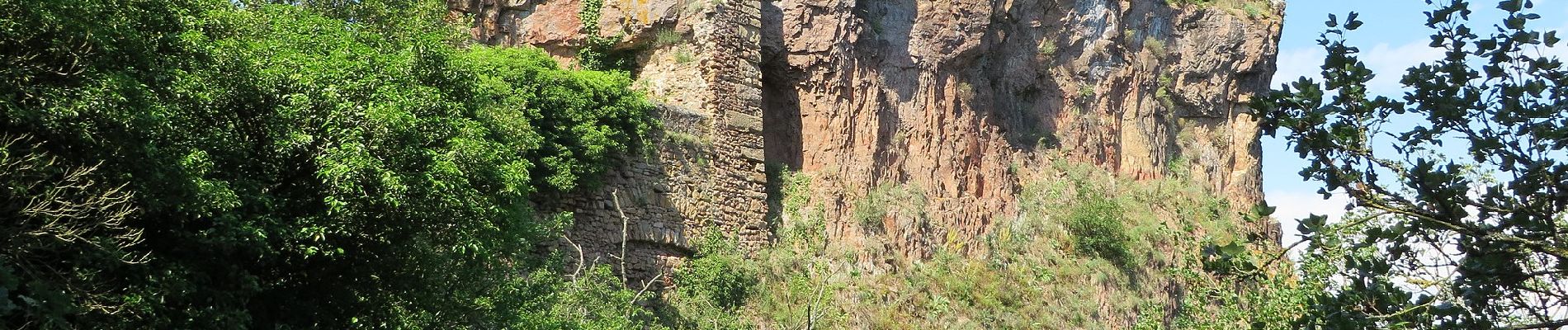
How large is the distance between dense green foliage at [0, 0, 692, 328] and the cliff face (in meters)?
5.33

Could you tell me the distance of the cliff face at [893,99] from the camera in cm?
2059

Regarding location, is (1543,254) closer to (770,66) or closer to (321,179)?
(321,179)

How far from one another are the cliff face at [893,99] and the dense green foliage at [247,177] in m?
5.33

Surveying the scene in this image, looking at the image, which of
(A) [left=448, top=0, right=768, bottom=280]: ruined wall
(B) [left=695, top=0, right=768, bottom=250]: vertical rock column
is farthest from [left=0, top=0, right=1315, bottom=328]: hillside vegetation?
(B) [left=695, top=0, right=768, bottom=250]: vertical rock column

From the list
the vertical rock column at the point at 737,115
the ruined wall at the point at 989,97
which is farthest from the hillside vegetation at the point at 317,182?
the ruined wall at the point at 989,97

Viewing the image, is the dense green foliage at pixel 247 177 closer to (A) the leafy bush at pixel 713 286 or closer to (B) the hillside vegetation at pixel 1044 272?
(A) the leafy bush at pixel 713 286

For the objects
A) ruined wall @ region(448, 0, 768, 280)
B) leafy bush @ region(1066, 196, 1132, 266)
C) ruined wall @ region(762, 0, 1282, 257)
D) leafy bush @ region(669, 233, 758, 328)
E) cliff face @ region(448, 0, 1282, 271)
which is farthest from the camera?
leafy bush @ region(1066, 196, 1132, 266)

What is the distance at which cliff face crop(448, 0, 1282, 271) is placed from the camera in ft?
67.6

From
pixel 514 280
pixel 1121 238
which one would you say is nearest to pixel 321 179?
pixel 514 280

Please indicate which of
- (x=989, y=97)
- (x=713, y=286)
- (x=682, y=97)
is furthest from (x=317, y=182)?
(x=989, y=97)

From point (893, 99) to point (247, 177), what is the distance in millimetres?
13304

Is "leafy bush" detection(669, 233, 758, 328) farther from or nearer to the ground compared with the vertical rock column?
nearer to the ground

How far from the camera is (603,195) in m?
19.0

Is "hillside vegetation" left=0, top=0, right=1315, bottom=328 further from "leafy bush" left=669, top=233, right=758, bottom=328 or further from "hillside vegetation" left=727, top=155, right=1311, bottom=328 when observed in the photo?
"hillside vegetation" left=727, top=155, right=1311, bottom=328
